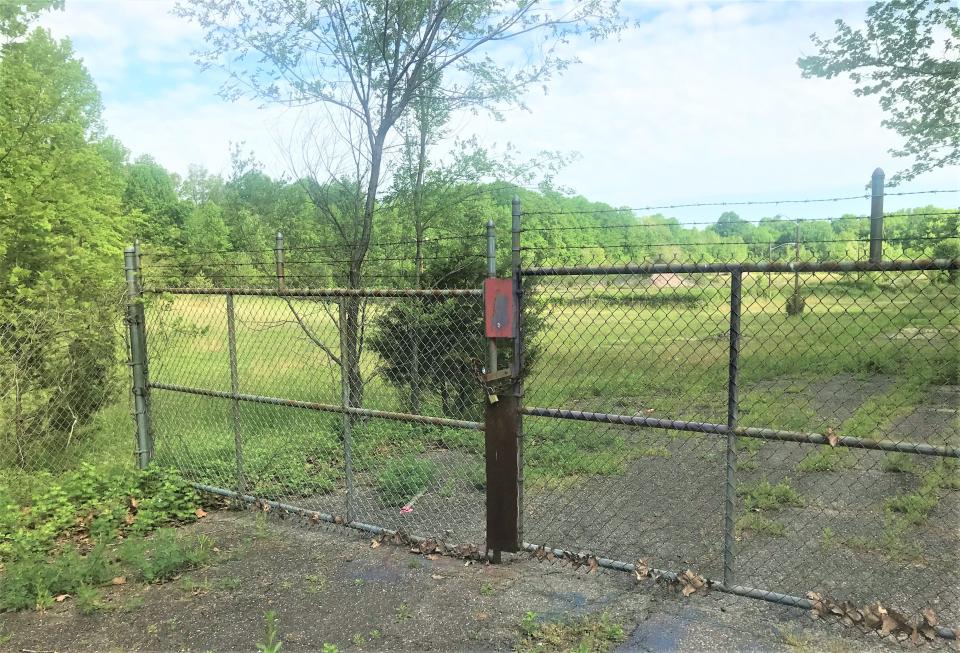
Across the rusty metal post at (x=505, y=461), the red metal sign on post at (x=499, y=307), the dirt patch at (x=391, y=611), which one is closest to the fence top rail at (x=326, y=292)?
the red metal sign on post at (x=499, y=307)

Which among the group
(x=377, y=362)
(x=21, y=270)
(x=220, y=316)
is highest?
(x=21, y=270)

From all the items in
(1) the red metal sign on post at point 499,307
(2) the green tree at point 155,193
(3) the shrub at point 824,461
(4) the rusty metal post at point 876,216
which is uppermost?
(2) the green tree at point 155,193

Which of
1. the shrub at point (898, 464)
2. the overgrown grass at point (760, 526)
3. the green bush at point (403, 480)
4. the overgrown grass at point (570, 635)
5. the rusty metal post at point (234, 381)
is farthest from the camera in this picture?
the shrub at point (898, 464)

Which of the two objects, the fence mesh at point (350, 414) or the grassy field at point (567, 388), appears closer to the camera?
the grassy field at point (567, 388)

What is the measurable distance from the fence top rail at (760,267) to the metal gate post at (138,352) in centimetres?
383

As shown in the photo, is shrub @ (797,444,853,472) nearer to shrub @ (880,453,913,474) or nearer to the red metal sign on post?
shrub @ (880,453,913,474)

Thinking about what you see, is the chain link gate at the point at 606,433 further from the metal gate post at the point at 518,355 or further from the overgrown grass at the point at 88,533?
the overgrown grass at the point at 88,533

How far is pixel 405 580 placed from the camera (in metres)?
3.86

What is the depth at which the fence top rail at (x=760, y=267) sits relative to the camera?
9.20ft

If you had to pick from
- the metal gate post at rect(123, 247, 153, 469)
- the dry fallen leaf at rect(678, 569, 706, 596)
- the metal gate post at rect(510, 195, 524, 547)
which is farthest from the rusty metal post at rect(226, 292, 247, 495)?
the dry fallen leaf at rect(678, 569, 706, 596)

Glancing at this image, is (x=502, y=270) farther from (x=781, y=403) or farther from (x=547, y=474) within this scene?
(x=781, y=403)

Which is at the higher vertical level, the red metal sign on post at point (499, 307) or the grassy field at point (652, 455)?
the red metal sign on post at point (499, 307)

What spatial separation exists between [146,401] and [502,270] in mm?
3952

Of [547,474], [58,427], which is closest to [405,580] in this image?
[547,474]
